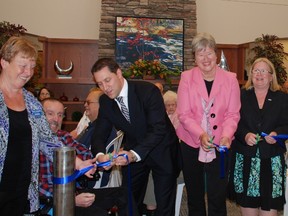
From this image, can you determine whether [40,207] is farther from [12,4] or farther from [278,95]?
[12,4]

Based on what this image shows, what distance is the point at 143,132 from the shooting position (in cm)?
238

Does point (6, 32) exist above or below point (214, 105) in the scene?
above

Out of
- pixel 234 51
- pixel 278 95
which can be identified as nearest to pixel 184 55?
pixel 234 51

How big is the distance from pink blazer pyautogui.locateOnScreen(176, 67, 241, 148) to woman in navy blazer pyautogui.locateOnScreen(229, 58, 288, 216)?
0.64ft

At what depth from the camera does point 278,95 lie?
2.71 meters

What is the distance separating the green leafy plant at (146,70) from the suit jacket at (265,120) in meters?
4.95

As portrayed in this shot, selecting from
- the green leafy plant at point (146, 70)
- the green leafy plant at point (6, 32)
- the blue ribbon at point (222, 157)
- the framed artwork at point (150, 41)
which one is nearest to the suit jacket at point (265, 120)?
the blue ribbon at point (222, 157)

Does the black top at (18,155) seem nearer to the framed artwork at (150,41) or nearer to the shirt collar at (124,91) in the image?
the shirt collar at (124,91)

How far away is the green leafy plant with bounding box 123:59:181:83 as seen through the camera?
299 inches

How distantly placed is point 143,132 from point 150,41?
20.0 ft

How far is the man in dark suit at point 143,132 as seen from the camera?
2277 mm

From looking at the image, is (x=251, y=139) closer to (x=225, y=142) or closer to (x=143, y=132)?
(x=225, y=142)

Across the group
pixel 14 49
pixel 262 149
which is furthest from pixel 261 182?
pixel 14 49

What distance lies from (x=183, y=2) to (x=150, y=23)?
0.94 m
